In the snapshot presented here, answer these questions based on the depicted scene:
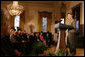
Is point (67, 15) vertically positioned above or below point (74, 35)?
above

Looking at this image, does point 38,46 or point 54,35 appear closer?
point 38,46

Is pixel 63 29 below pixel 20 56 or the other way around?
the other way around

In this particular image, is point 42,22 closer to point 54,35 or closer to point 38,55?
point 54,35

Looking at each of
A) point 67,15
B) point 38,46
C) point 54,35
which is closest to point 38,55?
point 38,46

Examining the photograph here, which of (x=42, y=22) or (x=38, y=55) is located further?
(x=42, y=22)

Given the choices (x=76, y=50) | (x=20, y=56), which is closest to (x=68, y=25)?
(x=76, y=50)

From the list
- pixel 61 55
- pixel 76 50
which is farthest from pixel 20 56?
pixel 76 50

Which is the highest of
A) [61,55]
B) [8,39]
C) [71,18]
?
[71,18]

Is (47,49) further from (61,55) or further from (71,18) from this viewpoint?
(71,18)
